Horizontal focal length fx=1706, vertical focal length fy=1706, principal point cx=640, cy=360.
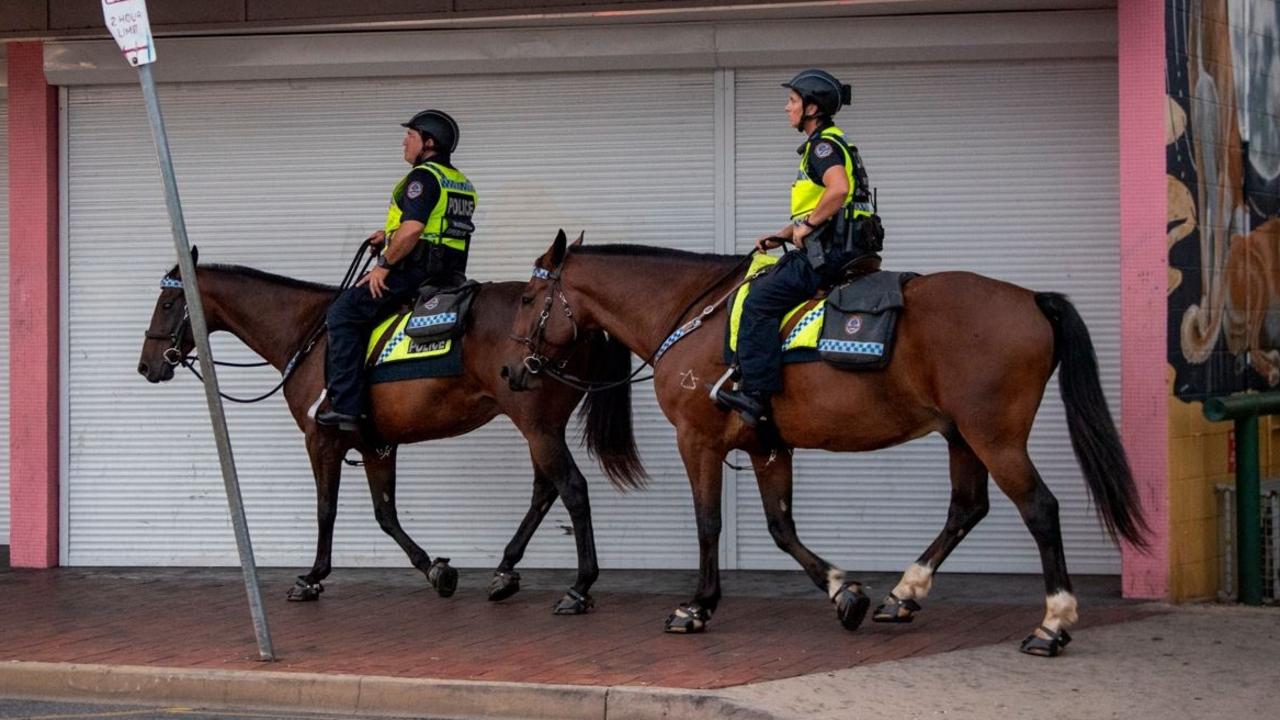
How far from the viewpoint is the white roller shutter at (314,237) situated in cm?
1185

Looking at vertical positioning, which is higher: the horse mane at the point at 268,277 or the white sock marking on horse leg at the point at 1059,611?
the horse mane at the point at 268,277

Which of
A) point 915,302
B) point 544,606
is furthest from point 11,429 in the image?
point 915,302

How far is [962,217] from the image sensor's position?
37.7 ft

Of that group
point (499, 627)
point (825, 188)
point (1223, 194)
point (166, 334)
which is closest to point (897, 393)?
point (825, 188)

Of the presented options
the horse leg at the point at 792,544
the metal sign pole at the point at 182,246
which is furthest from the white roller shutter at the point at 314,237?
the metal sign pole at the point at 182,246

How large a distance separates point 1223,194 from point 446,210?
4688 millimetres

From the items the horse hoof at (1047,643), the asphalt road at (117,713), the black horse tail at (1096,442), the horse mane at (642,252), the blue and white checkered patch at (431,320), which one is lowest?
the asphalt road at (117,713)

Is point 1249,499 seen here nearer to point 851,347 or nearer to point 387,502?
point 851,347

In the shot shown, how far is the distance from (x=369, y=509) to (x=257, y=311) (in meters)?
1.87

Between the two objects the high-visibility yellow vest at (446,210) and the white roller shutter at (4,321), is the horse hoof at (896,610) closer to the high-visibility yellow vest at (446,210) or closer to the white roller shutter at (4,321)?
the high-visibility yellow vest at (446,210)

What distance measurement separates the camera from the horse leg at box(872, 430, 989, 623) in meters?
9.03

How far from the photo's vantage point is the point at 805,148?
8.89 metres

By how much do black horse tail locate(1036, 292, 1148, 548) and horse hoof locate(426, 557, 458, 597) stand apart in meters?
4.00

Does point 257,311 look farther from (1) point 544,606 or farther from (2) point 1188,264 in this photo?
(2) point 1188,264
